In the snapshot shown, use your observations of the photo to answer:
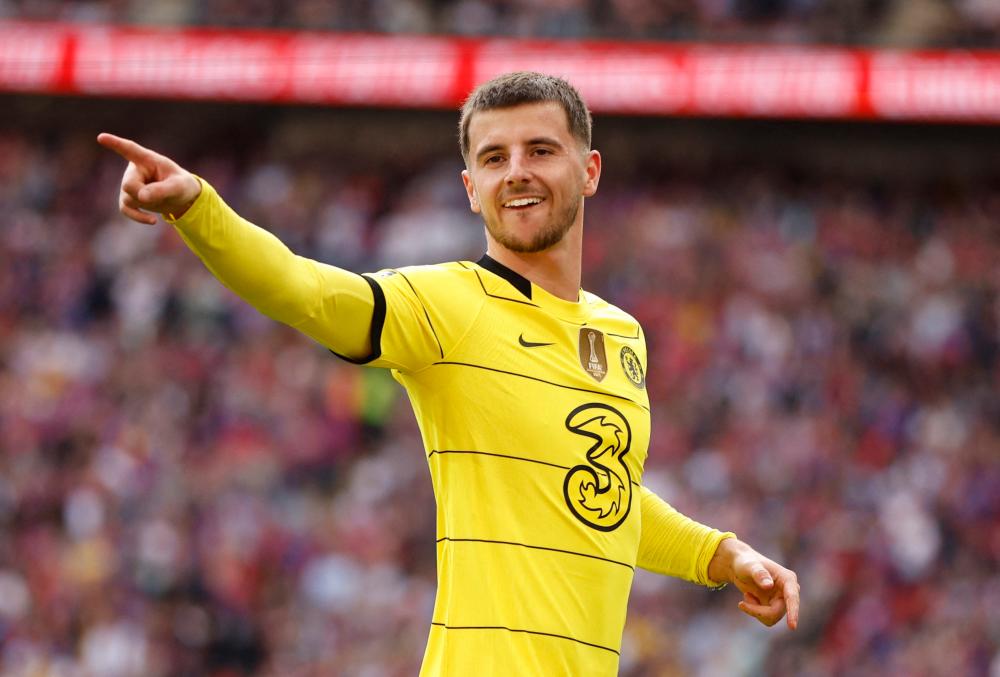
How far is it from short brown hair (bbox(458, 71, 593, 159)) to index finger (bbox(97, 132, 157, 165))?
1.08 meters

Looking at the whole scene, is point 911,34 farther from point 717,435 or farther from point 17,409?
point 17,409

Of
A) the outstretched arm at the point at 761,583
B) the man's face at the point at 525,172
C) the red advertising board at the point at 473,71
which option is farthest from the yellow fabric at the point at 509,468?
the red advertising board at the point at 473,71

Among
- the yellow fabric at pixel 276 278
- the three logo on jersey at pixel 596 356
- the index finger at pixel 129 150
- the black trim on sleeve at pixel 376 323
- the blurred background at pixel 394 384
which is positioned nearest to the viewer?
the index finger at pixel 129 150

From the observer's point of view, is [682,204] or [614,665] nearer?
[614,665]

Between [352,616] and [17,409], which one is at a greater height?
[17,409]

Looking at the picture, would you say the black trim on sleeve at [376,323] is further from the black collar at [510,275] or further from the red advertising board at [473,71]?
the red advertising board at [473,71]

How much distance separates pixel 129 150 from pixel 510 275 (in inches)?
44.8

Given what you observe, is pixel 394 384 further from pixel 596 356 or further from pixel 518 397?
pixel 518 397

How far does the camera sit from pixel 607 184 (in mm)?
16359

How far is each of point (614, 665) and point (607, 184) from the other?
13008mm

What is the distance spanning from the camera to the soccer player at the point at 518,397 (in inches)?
133

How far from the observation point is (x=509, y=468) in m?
3.46

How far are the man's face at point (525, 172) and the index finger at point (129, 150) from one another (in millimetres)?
1032

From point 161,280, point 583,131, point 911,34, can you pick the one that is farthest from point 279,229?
point 583,131
